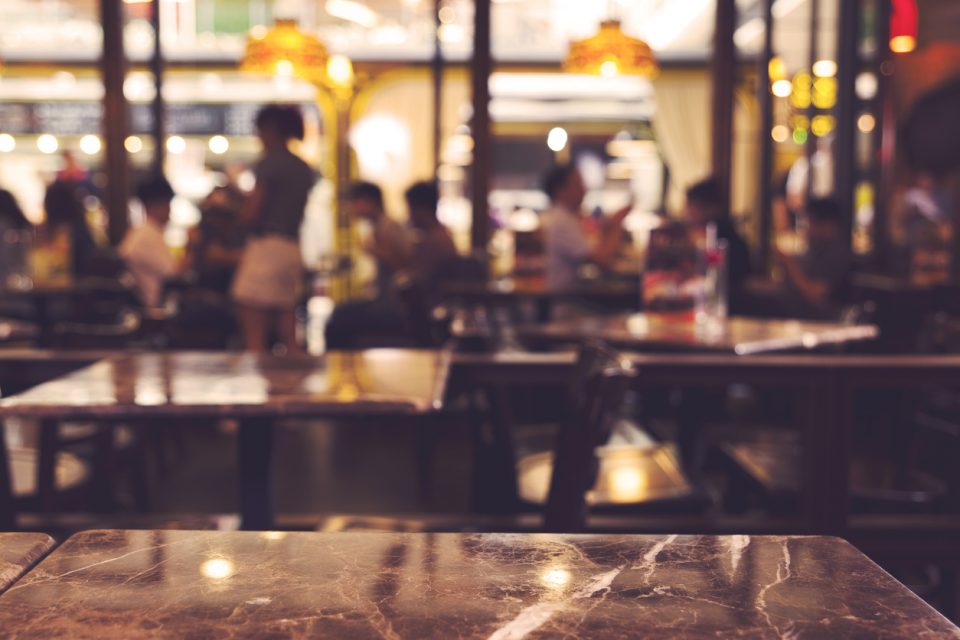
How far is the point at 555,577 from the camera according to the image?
942 mm

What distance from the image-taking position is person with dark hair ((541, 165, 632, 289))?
223 inches

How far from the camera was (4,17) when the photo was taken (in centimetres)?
1078

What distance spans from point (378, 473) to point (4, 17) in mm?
Result: 8580

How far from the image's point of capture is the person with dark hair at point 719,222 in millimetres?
5422

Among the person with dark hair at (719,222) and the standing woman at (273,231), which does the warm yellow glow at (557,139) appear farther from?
the standing woman at (273,231)

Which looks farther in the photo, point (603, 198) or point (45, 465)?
point (603, 198)

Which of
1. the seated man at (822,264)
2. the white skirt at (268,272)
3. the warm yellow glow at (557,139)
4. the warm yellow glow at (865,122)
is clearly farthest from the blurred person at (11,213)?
the warm yellow glow at (557,139)

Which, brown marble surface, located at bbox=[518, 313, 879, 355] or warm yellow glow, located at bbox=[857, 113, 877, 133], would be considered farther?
warm yellow glow, located at bbox=[857, 113, 877, 133]

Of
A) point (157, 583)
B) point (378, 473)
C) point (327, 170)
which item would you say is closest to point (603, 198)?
point (327, 170)

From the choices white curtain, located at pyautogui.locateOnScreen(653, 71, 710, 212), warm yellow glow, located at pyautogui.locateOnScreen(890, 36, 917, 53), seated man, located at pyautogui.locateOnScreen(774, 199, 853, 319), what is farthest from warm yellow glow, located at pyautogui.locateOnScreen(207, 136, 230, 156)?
seated man, located at pyautogui.locateOnScreen(774, 199, 853, 319)

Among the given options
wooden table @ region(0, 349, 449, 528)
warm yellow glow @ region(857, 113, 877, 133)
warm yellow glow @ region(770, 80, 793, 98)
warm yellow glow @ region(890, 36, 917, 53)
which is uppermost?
warm yellow glow @ region(770, 80, 793, 98)

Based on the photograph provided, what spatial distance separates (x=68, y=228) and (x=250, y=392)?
4620mm

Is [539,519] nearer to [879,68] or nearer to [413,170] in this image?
[879,68]

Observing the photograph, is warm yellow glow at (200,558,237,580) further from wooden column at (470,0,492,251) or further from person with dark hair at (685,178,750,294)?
wooden column at (470,0,492,251)
